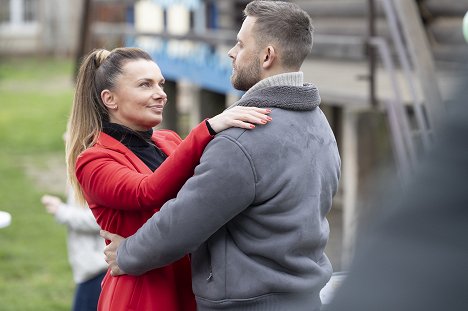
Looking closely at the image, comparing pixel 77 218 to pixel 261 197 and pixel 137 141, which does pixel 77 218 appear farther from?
pixel 261 197

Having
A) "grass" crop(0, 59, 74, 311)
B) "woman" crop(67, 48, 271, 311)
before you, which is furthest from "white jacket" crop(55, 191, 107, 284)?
"woman" crop(67, 48, 271, 311)

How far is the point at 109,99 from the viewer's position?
2.74m

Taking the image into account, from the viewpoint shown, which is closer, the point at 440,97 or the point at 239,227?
the point at 239,227

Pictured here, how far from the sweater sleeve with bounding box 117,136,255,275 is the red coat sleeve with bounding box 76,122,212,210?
0.07 metres

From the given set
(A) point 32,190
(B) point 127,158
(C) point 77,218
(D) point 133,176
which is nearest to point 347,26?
(A) point 32,190

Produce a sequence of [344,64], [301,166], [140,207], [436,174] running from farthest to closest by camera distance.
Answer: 1. [344,64]
2. [140,207]
3. [301,166]
4. [436,174]

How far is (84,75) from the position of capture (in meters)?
2.79

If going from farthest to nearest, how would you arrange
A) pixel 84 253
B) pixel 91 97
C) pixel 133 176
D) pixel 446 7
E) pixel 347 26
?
pixel 347 26 → pixel 446 7 → pixel 84 253 → pixel 91 97 → pixel 133 176

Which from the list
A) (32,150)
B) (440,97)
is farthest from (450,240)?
(32,150)

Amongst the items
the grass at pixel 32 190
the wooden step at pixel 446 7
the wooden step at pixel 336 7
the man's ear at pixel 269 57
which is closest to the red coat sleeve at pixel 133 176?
the man's ear at pixel 269 57

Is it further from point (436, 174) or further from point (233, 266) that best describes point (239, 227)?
point (436, 174)

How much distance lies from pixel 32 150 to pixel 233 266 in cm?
1160

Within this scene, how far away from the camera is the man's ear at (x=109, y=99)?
2738 mm

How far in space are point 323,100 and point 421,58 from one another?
1527mm
